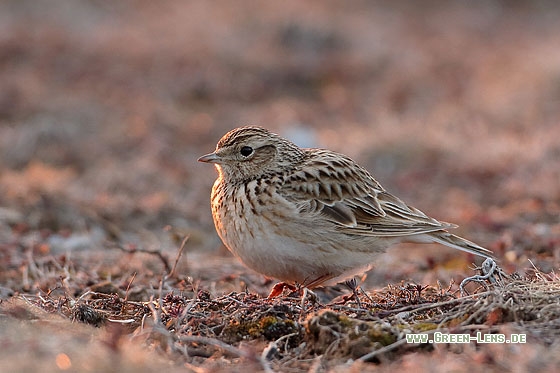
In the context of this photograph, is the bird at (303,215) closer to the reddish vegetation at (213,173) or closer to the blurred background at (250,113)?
the reddish vegetation at (213,173)

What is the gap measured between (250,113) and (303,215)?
9475 millimetres

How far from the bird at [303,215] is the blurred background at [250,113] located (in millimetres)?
1488

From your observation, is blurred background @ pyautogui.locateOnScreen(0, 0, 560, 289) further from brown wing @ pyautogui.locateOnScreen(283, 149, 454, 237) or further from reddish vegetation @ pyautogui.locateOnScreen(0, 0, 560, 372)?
brown wing @ pyautogui.locateOnScreen(283, 149, 454, 237)

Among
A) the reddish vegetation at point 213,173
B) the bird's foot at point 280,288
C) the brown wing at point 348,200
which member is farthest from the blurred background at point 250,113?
the bird's foot at point 280,288

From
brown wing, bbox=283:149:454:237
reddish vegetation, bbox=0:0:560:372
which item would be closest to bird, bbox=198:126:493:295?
brown wing, bbox=283:149:454:237

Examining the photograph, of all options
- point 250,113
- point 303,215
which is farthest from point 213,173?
point 303,215

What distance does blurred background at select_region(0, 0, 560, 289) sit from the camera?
9328mm

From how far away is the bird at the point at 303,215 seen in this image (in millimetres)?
5926

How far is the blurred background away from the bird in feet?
4.88

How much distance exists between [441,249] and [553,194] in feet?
6.59

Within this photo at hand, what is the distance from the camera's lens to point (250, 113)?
15336 mm

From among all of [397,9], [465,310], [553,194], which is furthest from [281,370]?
[397,9]

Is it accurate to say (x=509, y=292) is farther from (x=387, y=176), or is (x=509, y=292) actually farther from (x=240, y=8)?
(x=240, y=8)

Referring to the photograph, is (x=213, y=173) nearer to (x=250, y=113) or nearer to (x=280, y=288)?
(x=250, y=113)
